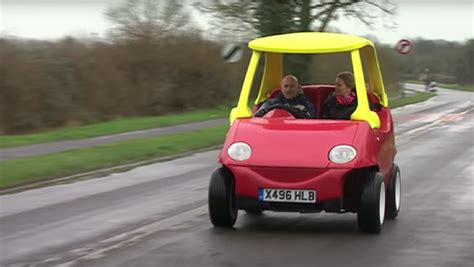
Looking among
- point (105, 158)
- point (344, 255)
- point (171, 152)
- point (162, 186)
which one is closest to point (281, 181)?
point (344, 255)

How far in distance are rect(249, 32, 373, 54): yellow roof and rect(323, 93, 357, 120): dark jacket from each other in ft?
2.18

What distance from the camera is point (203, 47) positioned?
1454 inches

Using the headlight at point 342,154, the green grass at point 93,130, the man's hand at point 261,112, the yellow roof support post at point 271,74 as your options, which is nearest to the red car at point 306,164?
the headlight at point 342,154

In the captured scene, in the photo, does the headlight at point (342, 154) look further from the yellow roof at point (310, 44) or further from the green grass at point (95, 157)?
the green grass at point (95, 157)

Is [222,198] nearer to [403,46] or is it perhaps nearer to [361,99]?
[361,99]

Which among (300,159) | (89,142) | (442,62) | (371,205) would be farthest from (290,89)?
(442,62)

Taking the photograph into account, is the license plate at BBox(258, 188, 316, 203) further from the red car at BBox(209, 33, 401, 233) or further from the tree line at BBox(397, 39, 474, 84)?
the tree line at BBox(397, 39, 474, 84)

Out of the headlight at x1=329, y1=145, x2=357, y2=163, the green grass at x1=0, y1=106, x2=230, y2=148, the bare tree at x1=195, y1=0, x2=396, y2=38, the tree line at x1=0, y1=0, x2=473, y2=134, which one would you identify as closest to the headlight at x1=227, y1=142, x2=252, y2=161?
the headlight at x1=329, y1=145, x2=357, y2=163

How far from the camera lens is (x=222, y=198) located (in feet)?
26.9

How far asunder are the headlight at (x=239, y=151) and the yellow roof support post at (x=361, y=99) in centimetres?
125

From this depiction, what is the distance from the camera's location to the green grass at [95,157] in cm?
1341

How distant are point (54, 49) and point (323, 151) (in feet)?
69.7

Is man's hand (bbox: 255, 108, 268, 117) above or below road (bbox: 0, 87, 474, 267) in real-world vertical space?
above

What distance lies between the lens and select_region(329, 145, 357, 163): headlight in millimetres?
7848
